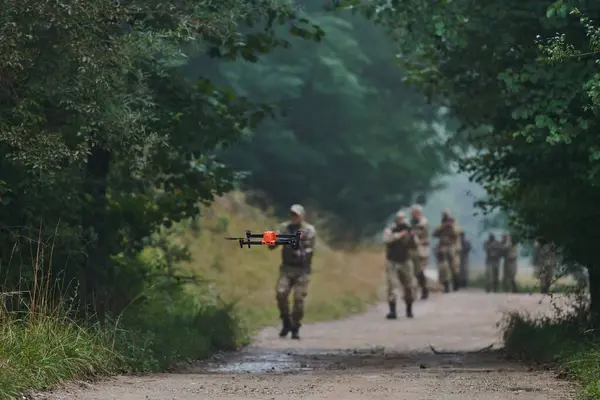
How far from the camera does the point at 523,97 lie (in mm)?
12922

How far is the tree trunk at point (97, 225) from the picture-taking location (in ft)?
41.7

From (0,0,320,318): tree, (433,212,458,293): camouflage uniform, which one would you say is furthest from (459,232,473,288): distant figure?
(0,0,320,318): tree

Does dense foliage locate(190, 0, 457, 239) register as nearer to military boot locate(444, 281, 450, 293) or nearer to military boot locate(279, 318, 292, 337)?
military boot locate(444, 281, 450, 293)

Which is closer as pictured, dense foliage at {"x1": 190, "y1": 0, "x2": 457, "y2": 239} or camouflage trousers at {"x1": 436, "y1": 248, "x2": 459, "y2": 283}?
camouflage trousers at {"x1": 436, "y1": 248, "x2": 459, "y2": 283}

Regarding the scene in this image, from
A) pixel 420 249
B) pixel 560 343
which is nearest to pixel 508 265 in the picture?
pixel 420 249

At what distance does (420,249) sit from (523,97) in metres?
13.4

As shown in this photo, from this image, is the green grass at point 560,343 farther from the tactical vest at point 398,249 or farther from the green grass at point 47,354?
the tactical vest at point 398,249

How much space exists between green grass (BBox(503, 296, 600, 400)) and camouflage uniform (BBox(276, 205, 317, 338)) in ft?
11.5

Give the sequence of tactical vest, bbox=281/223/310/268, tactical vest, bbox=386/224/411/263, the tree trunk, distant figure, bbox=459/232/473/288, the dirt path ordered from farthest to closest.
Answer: distant figure, bbox=459/232/473/288 < tactical vest, bbox=386/224/411/263 < tactical vest, bbox=281/223/310/268 < the tree trunk < the dirt path

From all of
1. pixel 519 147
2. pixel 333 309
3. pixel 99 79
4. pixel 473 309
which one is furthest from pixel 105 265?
pixel 473 309

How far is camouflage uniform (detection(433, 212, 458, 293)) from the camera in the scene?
29500 millimetres

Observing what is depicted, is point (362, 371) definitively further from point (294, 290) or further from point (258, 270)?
point (258, 270)

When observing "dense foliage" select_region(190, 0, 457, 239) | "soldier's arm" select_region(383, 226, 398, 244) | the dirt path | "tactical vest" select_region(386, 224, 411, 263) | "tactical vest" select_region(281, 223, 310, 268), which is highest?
"dense foliage" select_region(190, 0, 457, 239)

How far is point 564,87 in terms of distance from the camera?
11.9 meters
